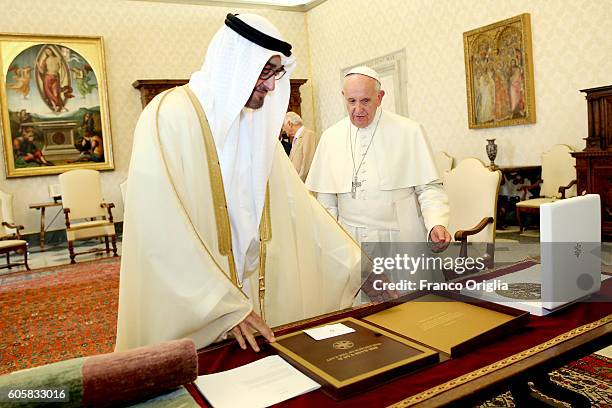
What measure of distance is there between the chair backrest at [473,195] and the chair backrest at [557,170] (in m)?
3.48

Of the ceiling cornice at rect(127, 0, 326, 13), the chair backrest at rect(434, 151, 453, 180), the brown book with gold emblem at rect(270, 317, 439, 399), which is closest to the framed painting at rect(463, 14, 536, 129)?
the chair backrest at rect(434, 151, 453, 180)

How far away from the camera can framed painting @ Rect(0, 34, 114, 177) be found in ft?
32.9

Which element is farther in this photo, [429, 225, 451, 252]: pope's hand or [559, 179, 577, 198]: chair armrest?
[559, 179, 577, 198]: chair armrest

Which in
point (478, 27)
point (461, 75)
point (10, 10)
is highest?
point (10, 10)

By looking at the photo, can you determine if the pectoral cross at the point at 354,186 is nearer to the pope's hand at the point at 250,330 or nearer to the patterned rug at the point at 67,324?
the patterned rug at the point at 67,324

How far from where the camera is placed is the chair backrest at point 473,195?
3.94 meters

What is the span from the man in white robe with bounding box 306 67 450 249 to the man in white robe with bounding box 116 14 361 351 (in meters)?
1.22

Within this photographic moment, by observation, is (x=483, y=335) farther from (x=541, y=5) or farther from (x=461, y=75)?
(x=461, y=75)

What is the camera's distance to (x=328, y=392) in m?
1.16

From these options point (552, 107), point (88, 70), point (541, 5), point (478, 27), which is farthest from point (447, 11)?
point (88, 70)

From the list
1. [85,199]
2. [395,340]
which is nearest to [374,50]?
[85,199]

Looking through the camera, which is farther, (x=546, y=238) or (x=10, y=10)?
(x=10, y=10)

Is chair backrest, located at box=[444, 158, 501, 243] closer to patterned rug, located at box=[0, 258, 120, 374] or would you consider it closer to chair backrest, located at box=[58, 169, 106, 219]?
patterned rug, located at box=[0, 258, 120, 374]

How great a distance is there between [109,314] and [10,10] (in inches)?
300
